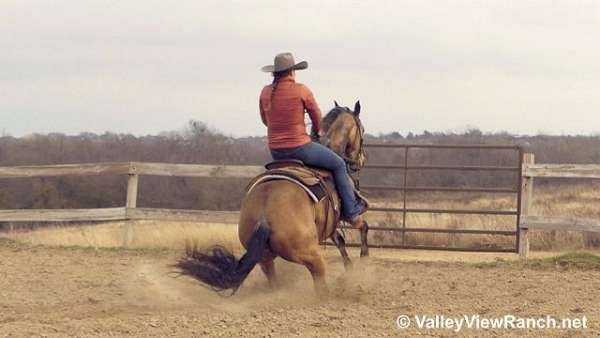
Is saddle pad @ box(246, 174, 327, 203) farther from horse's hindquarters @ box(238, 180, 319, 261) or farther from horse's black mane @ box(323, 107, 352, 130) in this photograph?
horse's black mane @ box(323, 107, 352, 130)

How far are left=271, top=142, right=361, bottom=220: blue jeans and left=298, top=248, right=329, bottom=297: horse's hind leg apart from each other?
963 millimetres

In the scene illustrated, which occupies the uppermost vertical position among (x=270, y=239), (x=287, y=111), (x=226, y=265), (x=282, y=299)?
(x=287, y=111)

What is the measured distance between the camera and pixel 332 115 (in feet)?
28.7

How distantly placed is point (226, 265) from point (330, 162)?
1456 millimetres

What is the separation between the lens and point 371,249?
12.4 metres

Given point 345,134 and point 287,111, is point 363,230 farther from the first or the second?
point 287,111

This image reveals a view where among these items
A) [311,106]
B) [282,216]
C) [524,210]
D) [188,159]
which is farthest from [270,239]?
[188,159]

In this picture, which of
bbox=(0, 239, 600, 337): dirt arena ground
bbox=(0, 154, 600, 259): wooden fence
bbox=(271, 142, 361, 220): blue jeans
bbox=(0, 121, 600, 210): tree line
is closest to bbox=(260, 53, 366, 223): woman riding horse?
bbox=(271, 142, 361, 220): blue jeans

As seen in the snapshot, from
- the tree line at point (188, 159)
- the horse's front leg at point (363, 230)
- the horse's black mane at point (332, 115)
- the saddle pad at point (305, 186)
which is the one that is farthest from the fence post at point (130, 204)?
the tree line at point (188, 159)

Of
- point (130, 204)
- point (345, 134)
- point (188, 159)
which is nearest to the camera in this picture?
point (345, 134)

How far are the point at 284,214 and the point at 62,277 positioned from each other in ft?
10.6

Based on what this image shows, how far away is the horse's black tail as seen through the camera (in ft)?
22.7

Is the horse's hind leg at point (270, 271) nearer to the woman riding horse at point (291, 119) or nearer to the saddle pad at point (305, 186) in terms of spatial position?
the saddle pad at point (305, 186)

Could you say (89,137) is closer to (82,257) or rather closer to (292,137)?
(82,257)
